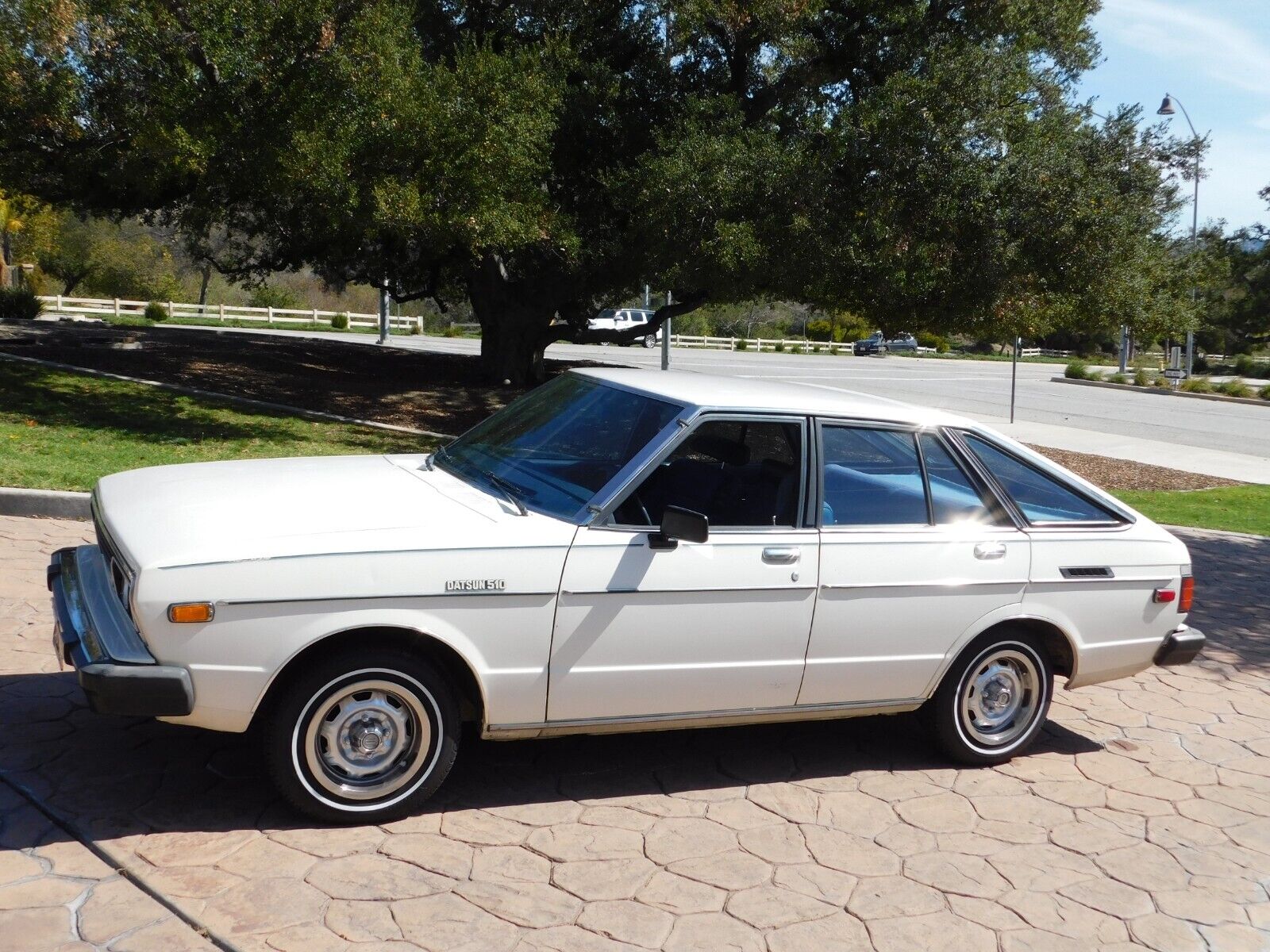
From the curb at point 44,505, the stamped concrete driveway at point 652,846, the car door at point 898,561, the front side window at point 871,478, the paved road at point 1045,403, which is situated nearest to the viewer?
the stamped concrete driveway at point 652,846

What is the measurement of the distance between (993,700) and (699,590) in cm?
174

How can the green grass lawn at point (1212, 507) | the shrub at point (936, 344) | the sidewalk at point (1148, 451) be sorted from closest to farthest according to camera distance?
the green grass lawn at point (1212, 507) < the sidewalk at point (1148, 451) < the shrub at point (936, 344)

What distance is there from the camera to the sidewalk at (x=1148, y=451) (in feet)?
67.2

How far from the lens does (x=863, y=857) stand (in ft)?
15.4

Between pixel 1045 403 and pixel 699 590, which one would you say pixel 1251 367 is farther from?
pixel 699 590

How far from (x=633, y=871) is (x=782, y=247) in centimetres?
1249

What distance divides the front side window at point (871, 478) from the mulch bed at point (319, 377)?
37.0 ft

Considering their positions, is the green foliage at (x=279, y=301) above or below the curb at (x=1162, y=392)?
above

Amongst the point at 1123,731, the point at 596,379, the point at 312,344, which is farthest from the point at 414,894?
the point at 312,344

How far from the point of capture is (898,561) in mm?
5234

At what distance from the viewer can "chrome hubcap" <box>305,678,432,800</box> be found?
435 cm

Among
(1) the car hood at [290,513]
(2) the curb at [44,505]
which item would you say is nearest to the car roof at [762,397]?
(1) the car hood at [290,513]

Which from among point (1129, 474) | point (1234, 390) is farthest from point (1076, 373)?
→ point (1129, 474)

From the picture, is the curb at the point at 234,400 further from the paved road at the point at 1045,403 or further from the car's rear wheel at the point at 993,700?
the car's rear wheel at the point at 993,700
